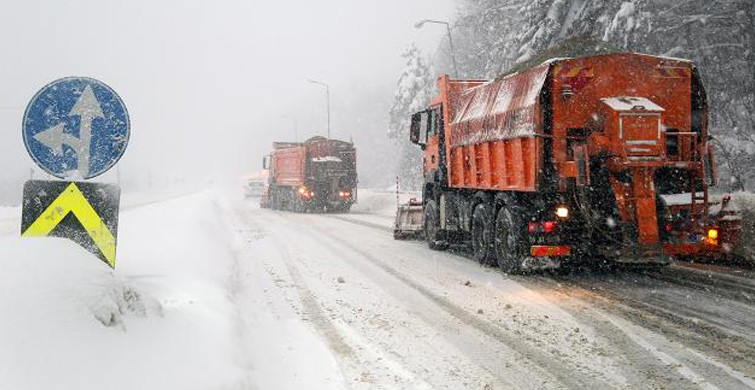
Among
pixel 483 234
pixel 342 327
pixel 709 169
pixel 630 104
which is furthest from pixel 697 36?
pixel 342 327

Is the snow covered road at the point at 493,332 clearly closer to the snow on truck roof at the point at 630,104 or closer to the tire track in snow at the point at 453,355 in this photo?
the tire track in snow at the point at 453,355

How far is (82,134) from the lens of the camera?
4918 mm

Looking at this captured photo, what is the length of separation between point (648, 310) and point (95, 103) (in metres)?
5.97

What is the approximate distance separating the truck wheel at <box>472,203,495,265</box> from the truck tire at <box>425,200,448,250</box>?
6.29 feet

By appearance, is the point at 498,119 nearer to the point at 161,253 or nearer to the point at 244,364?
the point at 161,253

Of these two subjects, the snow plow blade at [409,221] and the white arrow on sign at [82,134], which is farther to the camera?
the snow plow blade at [409,221]

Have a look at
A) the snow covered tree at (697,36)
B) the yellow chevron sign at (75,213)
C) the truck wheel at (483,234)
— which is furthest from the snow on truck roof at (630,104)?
the snow covered tree at (697,36)

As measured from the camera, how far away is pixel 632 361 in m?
4.98

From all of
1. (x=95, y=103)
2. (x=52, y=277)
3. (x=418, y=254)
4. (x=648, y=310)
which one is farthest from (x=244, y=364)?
(x=418, y=254)

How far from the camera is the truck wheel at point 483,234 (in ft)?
33.4

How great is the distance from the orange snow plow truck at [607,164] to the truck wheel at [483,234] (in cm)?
53

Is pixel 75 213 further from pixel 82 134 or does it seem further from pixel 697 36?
pixel 697 36

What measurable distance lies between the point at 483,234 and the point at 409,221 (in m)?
4.68

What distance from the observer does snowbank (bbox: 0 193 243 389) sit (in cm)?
275
